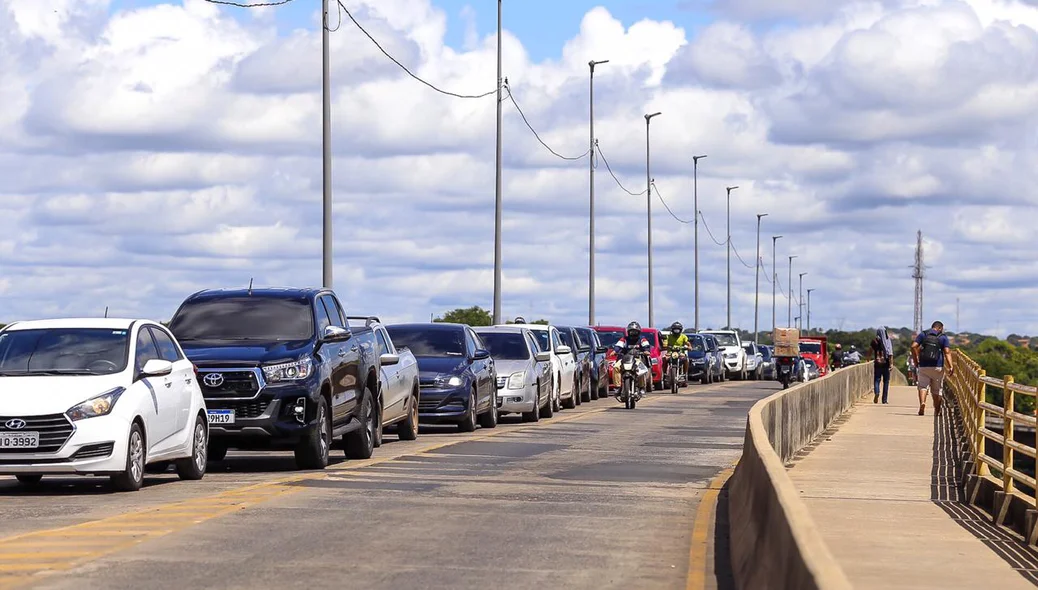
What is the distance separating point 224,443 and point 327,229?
12097 mm

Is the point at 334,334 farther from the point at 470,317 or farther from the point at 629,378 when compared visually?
the point at 470,317

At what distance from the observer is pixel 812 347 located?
72500mm

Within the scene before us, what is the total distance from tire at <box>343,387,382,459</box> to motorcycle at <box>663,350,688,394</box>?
91.1 ft

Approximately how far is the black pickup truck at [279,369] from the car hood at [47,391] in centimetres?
246

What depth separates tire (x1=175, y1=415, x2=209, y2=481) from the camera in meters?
17.5

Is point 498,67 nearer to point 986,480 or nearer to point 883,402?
point 883,402

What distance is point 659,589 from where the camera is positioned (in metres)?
10.5

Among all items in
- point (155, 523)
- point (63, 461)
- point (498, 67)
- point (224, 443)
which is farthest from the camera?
point (498, 67)

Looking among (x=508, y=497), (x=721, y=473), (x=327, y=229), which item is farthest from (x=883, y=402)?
(x=508, y=497)

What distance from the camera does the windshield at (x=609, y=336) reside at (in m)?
49.2

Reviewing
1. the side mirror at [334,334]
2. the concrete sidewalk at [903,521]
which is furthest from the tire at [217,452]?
the concrete sidewalk at [903,521]

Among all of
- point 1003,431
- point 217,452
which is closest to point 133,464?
Answer: point 217,452

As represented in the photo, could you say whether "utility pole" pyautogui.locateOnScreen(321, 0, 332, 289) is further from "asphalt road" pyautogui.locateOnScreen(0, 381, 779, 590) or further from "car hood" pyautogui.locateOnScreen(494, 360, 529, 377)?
"asphalt road" pyautogui.locateOnScreen(0, 381, 779, 590)

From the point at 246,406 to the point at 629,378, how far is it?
19716 mm
